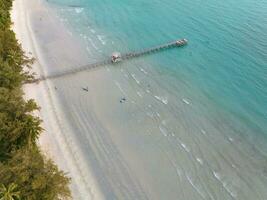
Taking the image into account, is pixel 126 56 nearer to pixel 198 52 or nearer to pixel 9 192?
pixel 198 52

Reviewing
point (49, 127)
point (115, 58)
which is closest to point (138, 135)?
point (49, 127)

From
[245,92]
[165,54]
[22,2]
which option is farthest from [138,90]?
[22,2]

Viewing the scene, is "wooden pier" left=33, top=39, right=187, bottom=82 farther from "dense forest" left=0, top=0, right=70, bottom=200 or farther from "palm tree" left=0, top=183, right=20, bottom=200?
"palm tree" left=0, top=183, right=20, bottom=200

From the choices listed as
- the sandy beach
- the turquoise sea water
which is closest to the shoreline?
the sandy beach

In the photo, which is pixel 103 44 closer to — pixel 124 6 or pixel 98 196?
pixel 124 6

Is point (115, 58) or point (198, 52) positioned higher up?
point (198, 52)
